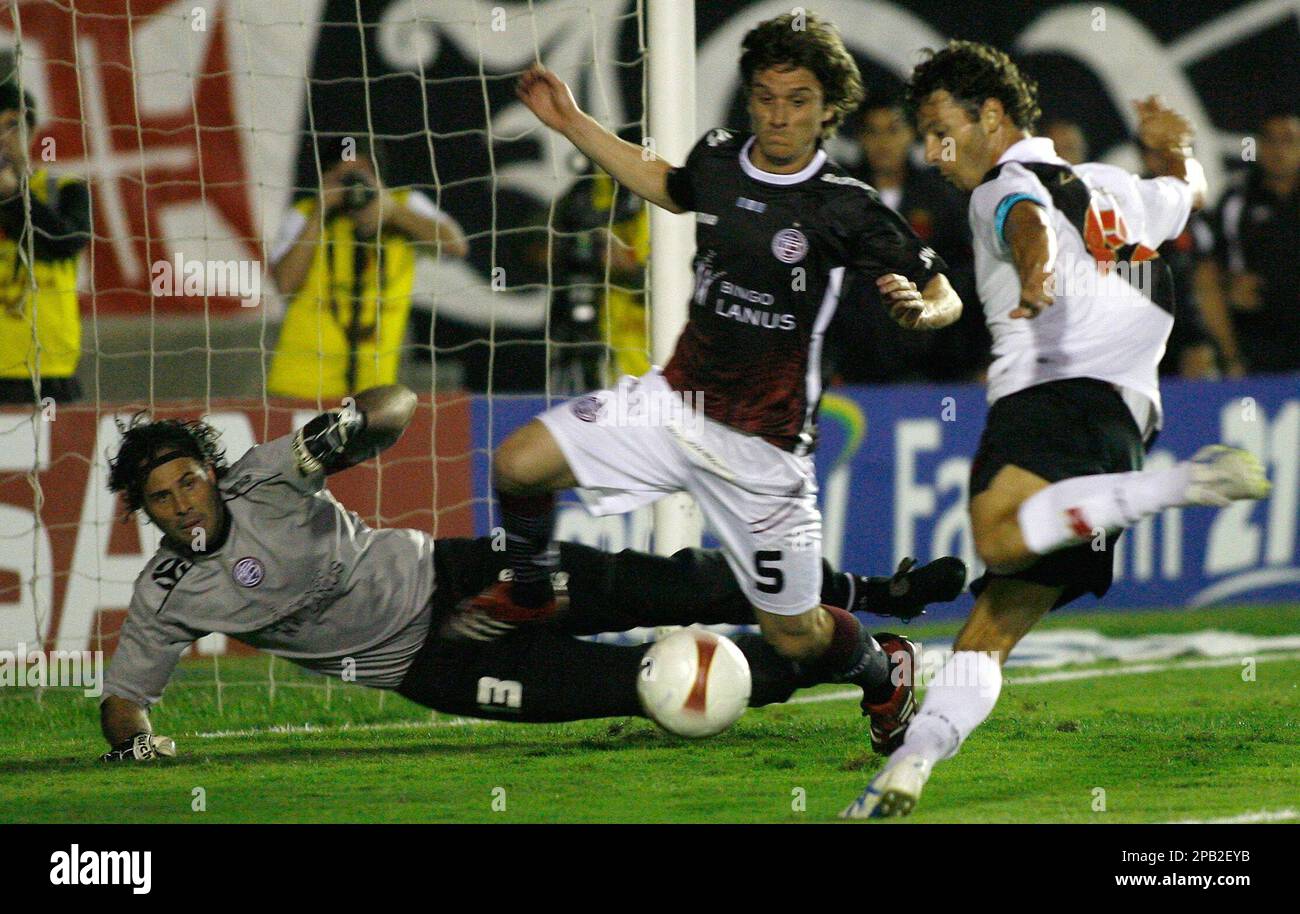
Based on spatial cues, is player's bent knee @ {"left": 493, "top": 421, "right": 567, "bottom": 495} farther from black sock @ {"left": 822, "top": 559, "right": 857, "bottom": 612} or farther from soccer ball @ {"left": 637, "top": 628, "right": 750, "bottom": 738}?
black sock @ {"left": 822, "top": 559, "right": 857, "bottom": 612}

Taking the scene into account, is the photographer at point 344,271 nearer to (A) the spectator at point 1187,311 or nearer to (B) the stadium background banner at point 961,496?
(B) the stadium background banner at point 961,496

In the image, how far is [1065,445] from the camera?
4.64 meters

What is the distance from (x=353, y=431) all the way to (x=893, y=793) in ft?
6.48

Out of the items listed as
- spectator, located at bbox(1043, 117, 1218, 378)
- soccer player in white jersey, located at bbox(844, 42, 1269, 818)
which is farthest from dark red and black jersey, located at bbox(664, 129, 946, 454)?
spectator, located at bbox(1043, 117, 1218, 378)

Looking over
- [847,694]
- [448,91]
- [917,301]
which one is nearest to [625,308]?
[448,91]

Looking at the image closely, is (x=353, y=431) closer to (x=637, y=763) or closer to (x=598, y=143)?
(x=598, y=143)

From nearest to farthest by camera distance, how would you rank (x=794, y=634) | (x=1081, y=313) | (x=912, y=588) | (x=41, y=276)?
(x=1081, y=313) → (x=794, y=634) → (x=912, y=588) → (x=41, y=276)

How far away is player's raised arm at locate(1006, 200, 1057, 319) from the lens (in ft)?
14.0

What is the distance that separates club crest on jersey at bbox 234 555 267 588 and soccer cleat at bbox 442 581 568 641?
586 mm

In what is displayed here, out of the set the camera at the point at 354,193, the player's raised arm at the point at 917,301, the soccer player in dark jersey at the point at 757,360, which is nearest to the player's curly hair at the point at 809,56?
the soccer player in dark jersey at the point at 757,360

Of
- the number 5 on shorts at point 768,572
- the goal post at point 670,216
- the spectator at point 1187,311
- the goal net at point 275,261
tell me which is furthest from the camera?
the spectator at point 1187,311

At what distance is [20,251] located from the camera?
23.0ft

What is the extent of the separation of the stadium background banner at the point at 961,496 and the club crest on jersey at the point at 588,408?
2.59 meters

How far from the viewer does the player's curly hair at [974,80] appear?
4.79 m
